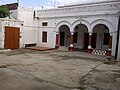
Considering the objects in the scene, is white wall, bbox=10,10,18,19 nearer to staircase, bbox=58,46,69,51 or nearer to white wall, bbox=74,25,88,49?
staircase, bbox=58,46,69,51

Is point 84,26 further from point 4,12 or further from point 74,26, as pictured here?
point 4,12

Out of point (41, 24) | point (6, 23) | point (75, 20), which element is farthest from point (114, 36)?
point (6, 23)

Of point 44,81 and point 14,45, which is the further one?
point 14,45

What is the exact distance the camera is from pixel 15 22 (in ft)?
60.3

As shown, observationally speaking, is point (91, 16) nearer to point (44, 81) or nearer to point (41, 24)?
point (41, 24)

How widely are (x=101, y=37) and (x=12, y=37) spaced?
31.5 feet

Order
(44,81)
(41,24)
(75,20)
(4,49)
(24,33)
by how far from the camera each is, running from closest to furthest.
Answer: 1. (44,81)
2. (4,49)
3. (75,20)
4. (24,33)
5. (41,24)

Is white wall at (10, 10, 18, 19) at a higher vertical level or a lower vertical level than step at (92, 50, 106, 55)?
higher

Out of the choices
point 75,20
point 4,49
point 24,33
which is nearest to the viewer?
point 4,49

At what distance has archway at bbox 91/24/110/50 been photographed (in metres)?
18.8

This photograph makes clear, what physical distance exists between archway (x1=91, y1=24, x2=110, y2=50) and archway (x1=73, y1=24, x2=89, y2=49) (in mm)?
1098

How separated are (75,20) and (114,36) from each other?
14.7 ft

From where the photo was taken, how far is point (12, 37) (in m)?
18.2

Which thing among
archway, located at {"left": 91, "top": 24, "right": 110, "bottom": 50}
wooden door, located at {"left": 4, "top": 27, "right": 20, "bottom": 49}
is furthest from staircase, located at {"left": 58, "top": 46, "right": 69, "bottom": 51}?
wooden door, located at {"left": 4, "top": 27, "right": 20, "bottom": 49}
